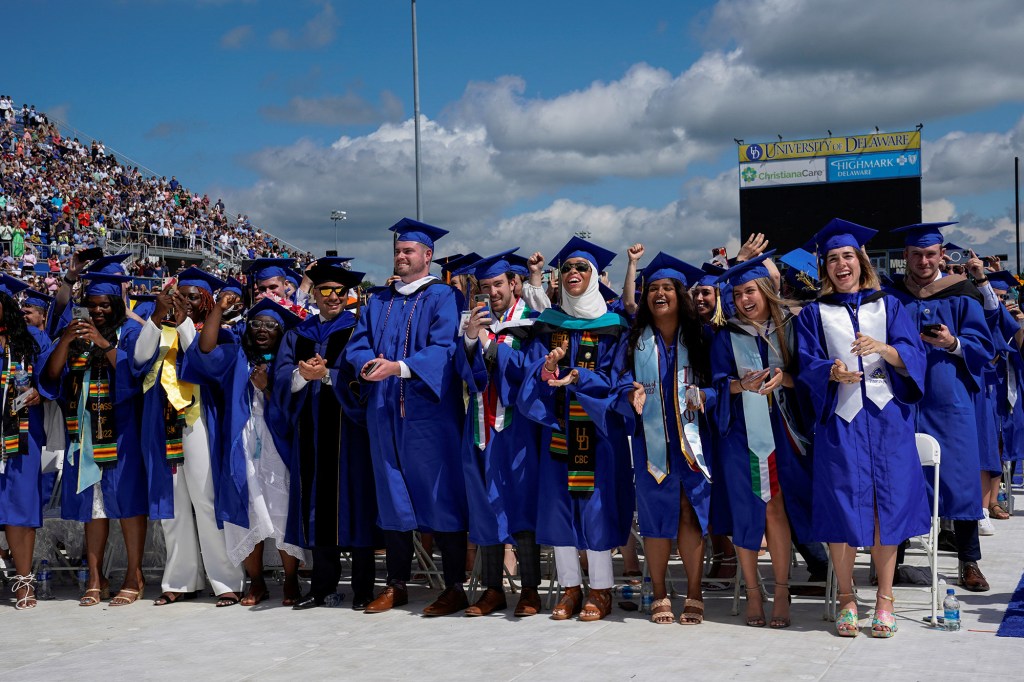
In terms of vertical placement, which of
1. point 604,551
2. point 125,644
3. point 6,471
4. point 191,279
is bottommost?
point 125,644

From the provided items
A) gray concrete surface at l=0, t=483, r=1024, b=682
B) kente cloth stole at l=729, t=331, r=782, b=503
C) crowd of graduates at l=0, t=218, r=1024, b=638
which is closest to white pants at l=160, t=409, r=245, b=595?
A: crowd of graduates at l=0, t=218, r=1024, b=638

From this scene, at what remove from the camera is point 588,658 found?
543 centimetres

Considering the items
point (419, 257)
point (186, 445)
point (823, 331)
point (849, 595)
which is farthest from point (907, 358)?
point (186, 445)

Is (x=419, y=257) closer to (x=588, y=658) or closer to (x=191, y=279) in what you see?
(x=191, y=279)

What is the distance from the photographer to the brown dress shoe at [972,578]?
6.72m

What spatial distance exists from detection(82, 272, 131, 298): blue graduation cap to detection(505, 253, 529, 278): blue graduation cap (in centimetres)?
269

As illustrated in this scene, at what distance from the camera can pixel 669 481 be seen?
6.15 m

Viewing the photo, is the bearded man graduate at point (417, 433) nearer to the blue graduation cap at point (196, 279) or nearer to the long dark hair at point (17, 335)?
the blue graduation cap at point (196, 279)

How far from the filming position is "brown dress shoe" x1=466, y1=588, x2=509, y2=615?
656cm

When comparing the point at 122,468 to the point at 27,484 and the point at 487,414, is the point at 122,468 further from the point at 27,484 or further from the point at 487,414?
the point at 487,414

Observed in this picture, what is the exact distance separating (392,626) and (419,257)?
7.72 ft

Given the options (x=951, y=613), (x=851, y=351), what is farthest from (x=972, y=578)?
(x=851, y=351)

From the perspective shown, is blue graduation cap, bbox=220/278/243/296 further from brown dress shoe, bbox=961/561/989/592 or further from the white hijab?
brown dress shoe, bbox=961/561/989/592

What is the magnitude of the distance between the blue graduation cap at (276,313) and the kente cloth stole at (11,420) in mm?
1692
